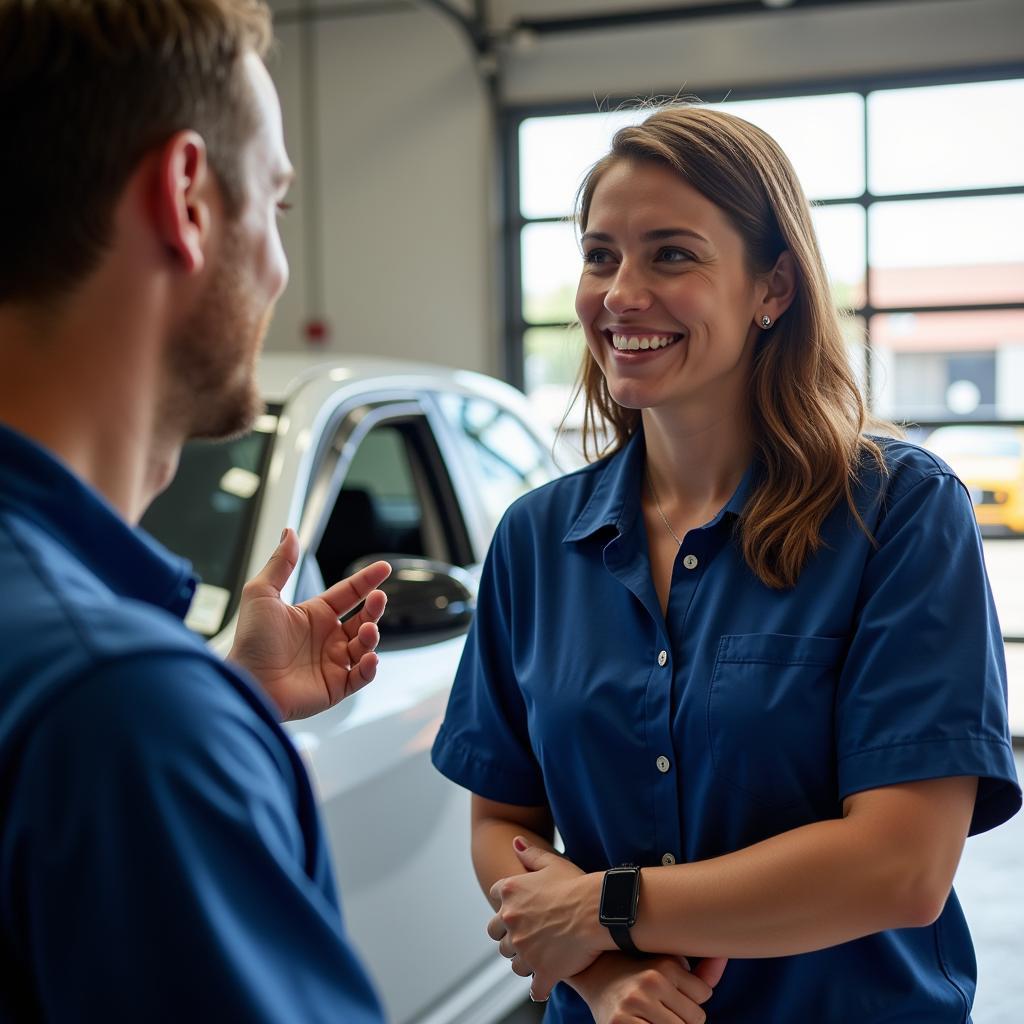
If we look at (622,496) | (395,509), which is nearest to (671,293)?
(622,496)

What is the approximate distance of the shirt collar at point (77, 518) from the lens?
2.41ft

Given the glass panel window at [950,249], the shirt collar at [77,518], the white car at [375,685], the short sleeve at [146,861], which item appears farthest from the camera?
the glass panel window at [950,249]

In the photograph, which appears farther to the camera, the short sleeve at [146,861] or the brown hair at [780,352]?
the brown hair at [780,352]

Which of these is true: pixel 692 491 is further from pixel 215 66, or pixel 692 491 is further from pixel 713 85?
pixel 713 85

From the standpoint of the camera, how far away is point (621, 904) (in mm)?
1368

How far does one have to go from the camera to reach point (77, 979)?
0.61 m

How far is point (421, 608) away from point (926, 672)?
1143 mm

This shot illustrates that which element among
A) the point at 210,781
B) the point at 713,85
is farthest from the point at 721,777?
the point at 713,85

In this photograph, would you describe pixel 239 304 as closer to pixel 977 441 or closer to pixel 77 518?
pixel 77 518

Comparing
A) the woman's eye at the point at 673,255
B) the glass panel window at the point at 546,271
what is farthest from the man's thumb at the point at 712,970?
the glass panel window at the point at 546,271

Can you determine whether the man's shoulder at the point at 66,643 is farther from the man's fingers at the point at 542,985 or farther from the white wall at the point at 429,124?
the white wall at the point at 429,124

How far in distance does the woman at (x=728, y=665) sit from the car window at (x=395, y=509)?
1265 millimetres

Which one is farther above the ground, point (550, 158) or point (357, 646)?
point (550, 158)

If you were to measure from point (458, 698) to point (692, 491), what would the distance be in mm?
424
